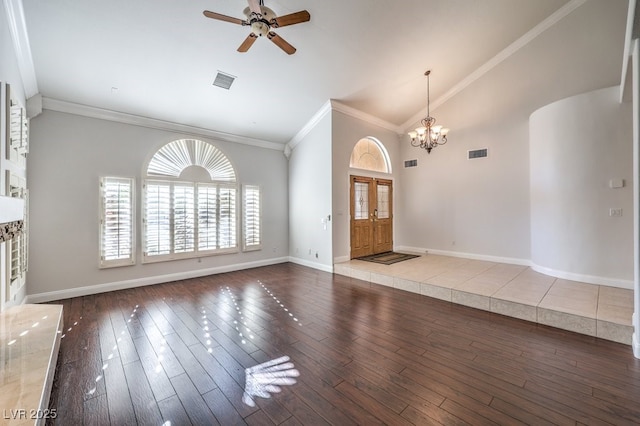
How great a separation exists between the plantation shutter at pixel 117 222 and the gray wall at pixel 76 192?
0.33ft

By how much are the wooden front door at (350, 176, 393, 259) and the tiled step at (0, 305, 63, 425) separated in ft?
16.5

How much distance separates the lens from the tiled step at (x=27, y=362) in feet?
4.64

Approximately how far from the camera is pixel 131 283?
4.71 metres

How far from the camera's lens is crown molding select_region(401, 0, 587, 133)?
473 centimetres

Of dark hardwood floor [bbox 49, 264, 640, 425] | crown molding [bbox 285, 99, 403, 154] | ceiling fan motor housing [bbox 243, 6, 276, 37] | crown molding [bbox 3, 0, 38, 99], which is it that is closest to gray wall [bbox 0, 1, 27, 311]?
crown molding [bbox 3, 0, 38, 99]

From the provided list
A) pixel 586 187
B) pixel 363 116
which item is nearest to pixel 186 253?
pixel 363 116

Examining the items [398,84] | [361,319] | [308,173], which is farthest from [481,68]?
[361,319]

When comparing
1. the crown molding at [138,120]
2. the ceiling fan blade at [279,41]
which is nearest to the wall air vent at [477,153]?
the ceiling fan blade at [279,41]

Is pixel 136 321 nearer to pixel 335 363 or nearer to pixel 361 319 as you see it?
pixel 335 363

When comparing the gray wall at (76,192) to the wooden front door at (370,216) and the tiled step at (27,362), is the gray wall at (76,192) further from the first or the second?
the wooden front door at (370,216)

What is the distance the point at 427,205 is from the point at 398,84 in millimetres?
3165

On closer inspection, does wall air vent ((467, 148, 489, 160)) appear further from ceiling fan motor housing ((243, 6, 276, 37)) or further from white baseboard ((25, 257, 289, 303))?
white baseboard ((25, 257, 289, 303))

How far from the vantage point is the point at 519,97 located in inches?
211

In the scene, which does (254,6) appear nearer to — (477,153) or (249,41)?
(249,41)
